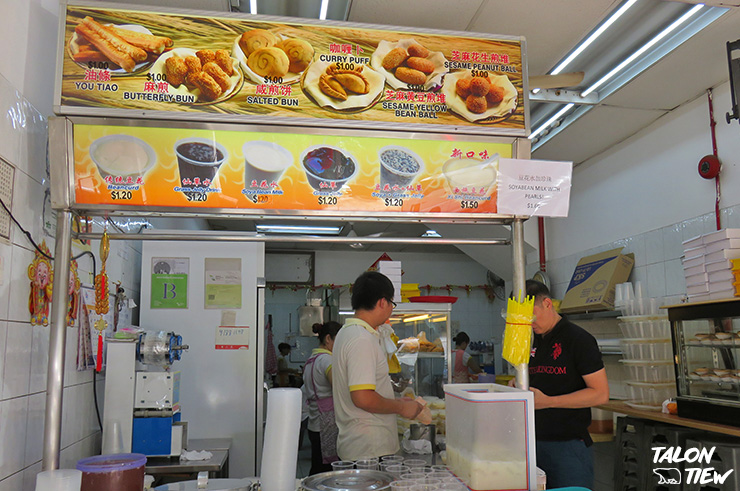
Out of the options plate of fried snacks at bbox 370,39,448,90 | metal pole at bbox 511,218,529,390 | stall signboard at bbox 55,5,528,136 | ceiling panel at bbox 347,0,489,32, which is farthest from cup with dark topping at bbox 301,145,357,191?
ceiling panel at bbox 347,0,489,32

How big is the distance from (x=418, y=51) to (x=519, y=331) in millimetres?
1250

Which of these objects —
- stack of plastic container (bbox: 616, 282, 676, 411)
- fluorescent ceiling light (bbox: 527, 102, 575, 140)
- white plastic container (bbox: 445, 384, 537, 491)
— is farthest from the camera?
Result: fluorescent ceiling light (bbox: 527, 102, 575, 140)

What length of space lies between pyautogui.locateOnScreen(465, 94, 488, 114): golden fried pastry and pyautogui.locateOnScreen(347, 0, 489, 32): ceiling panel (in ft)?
3.37

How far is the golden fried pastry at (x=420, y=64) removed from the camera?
2.43 meters

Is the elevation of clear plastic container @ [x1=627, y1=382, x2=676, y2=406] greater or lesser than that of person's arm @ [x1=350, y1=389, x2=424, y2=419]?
lesser

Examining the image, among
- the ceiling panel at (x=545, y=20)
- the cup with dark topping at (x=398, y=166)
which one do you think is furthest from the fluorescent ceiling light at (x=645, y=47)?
the cup with dark topping at (x=398, y=166)

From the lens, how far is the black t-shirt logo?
10.9 feet

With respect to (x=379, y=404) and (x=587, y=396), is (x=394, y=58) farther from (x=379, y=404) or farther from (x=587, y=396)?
(x=587, y=396)

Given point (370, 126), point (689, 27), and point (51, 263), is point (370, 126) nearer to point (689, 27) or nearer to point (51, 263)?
point (51, 263)

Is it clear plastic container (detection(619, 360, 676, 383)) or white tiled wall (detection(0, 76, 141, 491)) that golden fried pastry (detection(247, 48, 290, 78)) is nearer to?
white tiled wall (detection(0, 76, 141, 491))

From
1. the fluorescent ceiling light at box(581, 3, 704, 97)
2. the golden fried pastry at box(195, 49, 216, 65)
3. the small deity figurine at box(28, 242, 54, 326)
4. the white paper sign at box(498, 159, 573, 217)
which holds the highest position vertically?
the fluorescent ceiling light at box(581, 3, 704, 97)

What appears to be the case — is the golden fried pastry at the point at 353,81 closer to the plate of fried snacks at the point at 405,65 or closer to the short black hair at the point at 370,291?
the plate of fried snacks at the point at 405,65

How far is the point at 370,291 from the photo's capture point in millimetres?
3154

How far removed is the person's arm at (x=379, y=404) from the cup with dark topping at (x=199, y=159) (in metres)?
1.25
